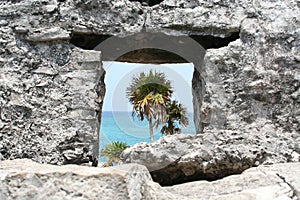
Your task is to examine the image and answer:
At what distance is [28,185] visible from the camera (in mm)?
1574

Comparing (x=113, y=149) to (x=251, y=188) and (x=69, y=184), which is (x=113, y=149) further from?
(x=69, y=184)

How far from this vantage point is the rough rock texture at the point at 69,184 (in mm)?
1559

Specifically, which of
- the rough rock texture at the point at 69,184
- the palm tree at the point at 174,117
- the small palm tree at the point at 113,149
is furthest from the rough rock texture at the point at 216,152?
the small palm tree at the point at 113,149

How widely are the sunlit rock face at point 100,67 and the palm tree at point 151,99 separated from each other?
9.19m

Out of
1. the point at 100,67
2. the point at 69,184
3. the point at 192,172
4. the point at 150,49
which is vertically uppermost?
the point at 150,49

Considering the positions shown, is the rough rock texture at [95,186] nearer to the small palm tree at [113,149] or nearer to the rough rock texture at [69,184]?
the rough rock texture at [69,184]

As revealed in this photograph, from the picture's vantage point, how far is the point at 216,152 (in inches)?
108

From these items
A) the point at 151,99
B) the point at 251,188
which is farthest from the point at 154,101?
the point at 251,188

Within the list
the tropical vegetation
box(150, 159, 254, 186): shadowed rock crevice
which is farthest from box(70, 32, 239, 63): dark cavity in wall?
the tropical vegetation

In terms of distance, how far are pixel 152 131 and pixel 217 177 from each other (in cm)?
951

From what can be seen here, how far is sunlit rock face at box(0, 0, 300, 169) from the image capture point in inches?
108

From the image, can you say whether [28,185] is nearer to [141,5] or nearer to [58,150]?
[58,150]

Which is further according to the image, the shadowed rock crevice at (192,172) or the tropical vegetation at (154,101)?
the tropical vegetation at (154,101)

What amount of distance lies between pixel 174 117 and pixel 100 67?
1087 centimetres
